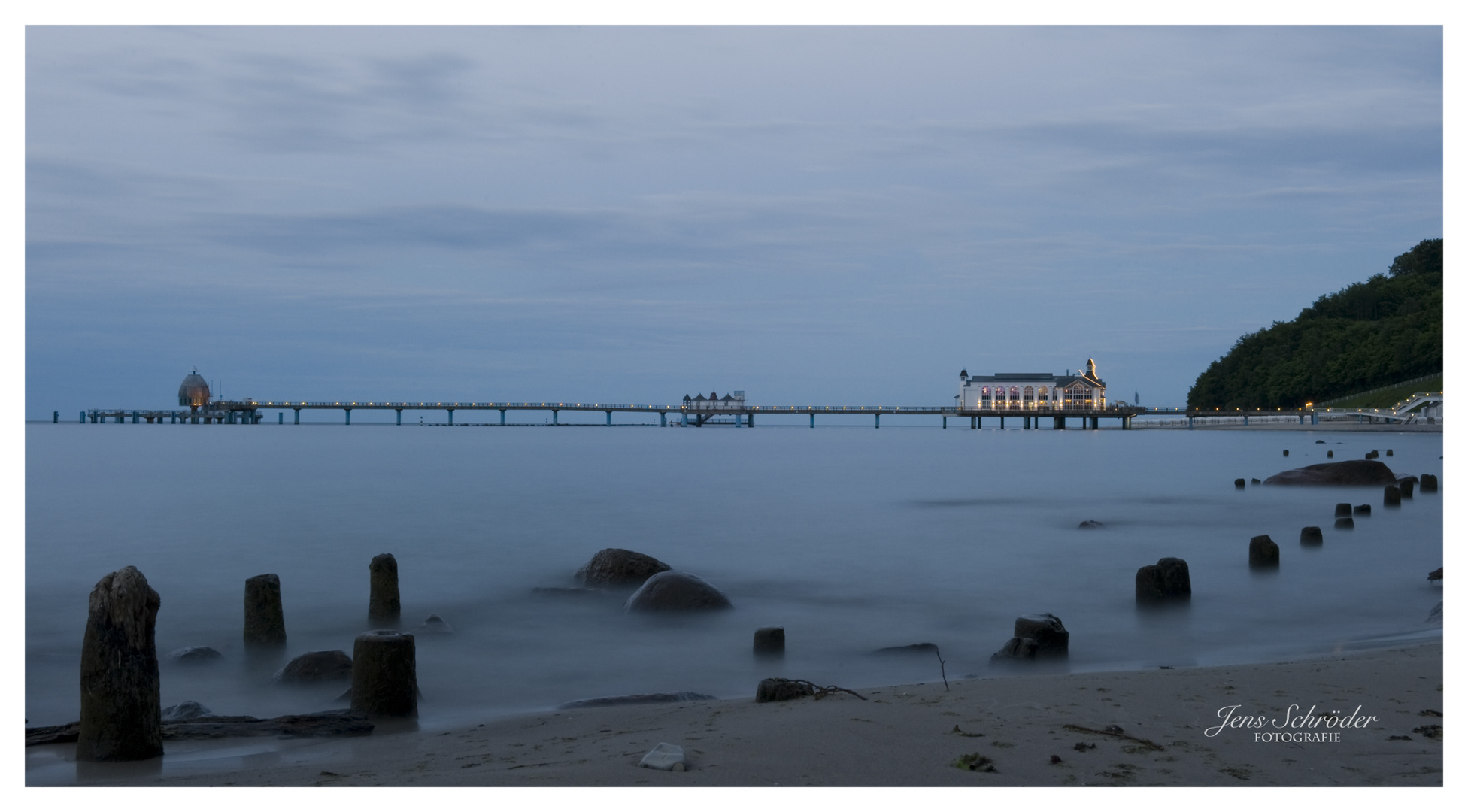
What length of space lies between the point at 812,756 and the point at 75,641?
11.5 metres

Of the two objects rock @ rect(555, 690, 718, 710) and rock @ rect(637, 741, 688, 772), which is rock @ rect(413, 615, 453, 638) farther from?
rock @ rect(637, 741, 688, 772)

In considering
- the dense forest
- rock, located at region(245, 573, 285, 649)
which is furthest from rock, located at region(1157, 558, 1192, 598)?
the dense forest

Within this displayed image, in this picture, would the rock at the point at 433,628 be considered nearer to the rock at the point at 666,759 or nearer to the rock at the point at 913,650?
the rock at the point at 913,650

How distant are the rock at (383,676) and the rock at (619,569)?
7643mm

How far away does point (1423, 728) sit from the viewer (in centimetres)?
704

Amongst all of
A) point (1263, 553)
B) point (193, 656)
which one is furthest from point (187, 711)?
point (1263, 553)

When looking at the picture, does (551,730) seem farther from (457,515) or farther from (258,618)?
(457,515)

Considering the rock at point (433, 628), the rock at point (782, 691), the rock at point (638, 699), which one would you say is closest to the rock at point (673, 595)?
the rock at point (433, 628)

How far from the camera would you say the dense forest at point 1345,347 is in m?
117

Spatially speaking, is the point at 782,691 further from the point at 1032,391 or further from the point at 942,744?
the point at 1032,391

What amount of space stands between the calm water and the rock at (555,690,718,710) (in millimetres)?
503

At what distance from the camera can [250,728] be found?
8453 mm

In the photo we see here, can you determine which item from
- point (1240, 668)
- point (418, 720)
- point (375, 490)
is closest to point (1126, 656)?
point (1240, 668)

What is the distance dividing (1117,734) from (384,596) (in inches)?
422
